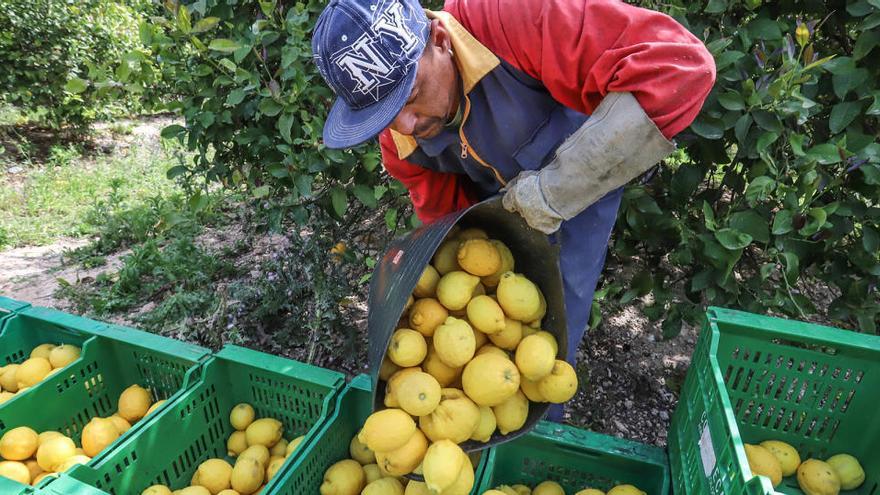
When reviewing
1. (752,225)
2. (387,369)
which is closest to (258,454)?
(387,369)

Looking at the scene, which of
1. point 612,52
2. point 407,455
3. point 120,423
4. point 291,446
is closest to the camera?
point 612,52

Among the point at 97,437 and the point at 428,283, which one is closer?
the point at 428,283

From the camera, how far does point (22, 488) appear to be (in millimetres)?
1465

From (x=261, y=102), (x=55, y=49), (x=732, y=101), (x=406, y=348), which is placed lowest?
(x=55, y=49)

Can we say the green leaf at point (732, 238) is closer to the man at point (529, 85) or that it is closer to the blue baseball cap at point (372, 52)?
the man at point (529, 85)

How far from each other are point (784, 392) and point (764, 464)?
0.81ft

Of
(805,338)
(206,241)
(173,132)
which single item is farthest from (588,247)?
(206,241)

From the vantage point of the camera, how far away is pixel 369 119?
1501 mm

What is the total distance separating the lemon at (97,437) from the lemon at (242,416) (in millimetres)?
416

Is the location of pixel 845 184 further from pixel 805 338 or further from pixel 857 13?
pixel 805 338

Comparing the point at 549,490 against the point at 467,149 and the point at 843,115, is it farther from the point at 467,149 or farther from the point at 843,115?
the point at 843,115

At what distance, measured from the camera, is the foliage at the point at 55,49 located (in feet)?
21.1

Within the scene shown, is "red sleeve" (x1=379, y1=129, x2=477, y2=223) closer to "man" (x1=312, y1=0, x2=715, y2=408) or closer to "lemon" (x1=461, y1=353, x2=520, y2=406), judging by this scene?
"man" (x1=312, y1=0, x2=715, y2=408)

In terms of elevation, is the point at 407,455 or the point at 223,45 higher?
the point at 223,45
